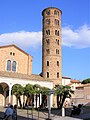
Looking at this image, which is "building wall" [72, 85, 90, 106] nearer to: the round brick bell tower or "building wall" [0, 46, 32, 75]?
the round brick bell tower

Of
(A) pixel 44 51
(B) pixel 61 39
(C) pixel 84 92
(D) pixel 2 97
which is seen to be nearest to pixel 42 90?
(D) pixel 2 97

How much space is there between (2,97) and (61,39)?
17.9 metres

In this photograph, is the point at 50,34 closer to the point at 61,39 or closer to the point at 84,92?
the point at 61,39

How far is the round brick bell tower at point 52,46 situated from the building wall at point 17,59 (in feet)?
11.2

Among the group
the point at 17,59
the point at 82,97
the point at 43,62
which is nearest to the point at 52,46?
the point at 43,62

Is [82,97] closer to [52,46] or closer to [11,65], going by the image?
[52,46]

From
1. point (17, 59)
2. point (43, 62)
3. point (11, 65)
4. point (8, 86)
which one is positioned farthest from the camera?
point (43, 62)

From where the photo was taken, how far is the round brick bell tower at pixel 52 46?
164 feet

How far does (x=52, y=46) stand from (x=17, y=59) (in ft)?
25.1

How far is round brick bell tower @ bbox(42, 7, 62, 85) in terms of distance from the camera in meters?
50.0

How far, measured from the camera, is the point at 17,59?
48.4 meters

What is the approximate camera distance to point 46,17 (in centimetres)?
5294

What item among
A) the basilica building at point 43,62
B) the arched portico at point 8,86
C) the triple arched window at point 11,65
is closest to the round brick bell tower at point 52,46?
the basilica building at point 43,62

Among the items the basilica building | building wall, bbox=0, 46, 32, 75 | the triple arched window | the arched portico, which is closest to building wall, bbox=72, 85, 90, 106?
the basilica building
